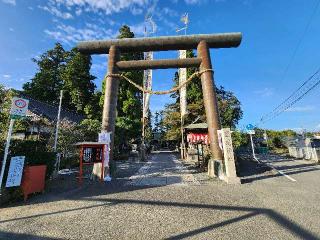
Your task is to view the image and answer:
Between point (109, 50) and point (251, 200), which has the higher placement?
point (109, 50)

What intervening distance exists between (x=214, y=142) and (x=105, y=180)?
4.99m

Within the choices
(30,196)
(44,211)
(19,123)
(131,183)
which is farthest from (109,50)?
(44,211)

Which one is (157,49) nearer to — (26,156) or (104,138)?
(104,138)

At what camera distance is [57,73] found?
37.9 meters

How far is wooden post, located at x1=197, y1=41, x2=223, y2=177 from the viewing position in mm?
10586

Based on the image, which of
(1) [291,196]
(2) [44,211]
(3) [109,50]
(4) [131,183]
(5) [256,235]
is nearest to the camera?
(5) [256,235]

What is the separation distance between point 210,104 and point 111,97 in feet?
15.5

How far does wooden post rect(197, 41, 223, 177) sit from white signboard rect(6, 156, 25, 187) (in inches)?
294

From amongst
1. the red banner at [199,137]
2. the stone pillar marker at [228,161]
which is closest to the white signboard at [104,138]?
the stone pillar marker at [228,161]

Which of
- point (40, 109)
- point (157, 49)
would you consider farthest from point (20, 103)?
point (40, 109)

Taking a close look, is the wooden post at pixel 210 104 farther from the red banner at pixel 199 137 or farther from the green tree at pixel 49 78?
the green tree at pixel 49 78

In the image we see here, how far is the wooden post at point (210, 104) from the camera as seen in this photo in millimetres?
10586

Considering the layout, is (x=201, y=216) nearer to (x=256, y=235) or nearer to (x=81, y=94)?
(x=256, y=235)

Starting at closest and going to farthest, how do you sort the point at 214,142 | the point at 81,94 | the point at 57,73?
the point at 214,142
the point at 81,94
the point at 57,73
